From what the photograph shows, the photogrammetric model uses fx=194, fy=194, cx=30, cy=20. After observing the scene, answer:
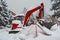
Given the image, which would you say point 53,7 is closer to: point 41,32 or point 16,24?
point 16,24

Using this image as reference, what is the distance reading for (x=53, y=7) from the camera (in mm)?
21031

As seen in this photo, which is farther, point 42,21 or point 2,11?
point 2,11

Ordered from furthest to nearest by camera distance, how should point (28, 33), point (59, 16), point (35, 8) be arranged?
1. point (59, 16)
2. point (35, 8)
3. point (28, 33)

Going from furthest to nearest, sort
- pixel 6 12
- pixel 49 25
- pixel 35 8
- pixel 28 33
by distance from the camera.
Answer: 1. pixel 6 12
2. pixel 49 25
3. pixel 35 8
4. pixel 28 33

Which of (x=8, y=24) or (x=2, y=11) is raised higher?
(x=2, y=11)

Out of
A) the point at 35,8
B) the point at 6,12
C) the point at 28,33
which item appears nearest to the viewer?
the point at 28,33

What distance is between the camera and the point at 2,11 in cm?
2173

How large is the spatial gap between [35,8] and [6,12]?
7997mm

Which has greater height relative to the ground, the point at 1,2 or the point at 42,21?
the point at 1,2

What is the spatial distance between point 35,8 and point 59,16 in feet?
21.4

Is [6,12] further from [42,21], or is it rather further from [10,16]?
[42,21]

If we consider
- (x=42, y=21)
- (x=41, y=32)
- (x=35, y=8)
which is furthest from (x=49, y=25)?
(x=41, y=32)

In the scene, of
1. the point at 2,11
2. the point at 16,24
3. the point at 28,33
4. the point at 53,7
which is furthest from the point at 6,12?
the point at 28,33

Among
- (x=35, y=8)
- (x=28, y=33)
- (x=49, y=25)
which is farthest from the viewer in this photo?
(x=49, y=25)
